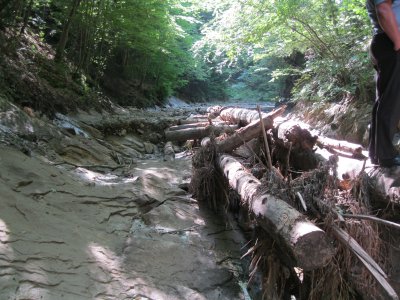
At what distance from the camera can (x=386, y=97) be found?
9.68ft

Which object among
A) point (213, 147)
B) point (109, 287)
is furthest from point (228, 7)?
point (109, 287)

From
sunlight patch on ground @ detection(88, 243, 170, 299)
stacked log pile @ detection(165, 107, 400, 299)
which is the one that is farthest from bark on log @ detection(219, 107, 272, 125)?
sunlight patch on ground @ detection(88, 243, 170, 299)

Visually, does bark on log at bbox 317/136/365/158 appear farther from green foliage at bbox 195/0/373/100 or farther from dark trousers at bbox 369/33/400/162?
green foliage at bbox 195/0/373/100

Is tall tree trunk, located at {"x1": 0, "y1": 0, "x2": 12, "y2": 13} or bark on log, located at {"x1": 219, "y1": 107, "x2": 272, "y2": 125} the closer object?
bark on log, located at {"x1": 219, "y1": 107, "x2": 272, "y2": 125}

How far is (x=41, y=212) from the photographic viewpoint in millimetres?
3738

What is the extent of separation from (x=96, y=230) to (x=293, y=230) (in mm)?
2254

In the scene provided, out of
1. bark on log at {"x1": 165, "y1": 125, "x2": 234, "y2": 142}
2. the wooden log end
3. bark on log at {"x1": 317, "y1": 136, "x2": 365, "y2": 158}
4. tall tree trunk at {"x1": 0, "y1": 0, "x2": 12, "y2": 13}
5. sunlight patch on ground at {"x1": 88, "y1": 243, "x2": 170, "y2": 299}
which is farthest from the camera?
tall tree trunk at {"x1": 0, "y1": 0, "x2": 12, "y2": 13}

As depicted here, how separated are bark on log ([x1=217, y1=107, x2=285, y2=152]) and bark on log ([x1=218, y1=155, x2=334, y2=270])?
1710 mm

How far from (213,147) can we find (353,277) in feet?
9.05

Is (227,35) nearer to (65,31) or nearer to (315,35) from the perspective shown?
(315,35)

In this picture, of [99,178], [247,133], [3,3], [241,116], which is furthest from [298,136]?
[3,3]

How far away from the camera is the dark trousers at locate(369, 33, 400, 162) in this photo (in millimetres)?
2898

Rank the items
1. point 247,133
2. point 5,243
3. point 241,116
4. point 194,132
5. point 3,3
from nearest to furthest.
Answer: point 5,243, point 247,133, point 194,132, point 241,116, point 3,3

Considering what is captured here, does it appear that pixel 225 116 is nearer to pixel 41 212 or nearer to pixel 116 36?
pixel 41 212
